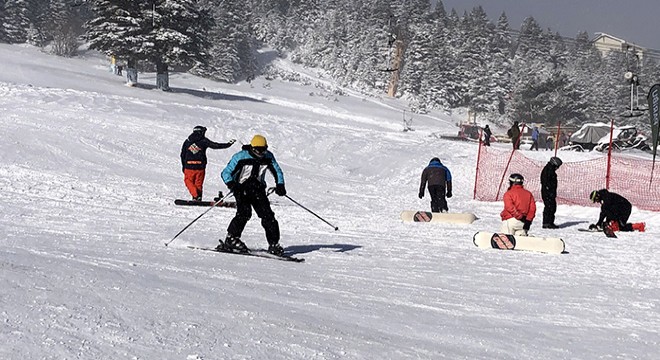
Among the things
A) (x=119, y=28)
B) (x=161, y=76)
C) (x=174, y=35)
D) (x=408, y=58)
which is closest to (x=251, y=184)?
(x=174, y=35)

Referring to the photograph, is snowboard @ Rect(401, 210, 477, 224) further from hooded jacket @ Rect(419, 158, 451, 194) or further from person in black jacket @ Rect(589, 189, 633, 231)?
person in black jacket @ Rect(589, 189, 633, 231)

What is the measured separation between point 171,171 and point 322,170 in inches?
245

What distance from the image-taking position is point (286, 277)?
7754 millimetres

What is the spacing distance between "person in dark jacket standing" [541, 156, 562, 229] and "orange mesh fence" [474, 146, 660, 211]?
4.59m

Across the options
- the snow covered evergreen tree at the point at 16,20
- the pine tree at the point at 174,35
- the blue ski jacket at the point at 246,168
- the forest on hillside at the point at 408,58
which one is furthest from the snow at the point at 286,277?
the snow covered evergreen tree at the point at 16,20

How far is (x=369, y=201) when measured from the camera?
59.1ft

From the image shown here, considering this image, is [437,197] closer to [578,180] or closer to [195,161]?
[195,161]

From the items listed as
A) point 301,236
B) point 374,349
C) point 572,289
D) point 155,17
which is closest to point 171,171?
point 301,236

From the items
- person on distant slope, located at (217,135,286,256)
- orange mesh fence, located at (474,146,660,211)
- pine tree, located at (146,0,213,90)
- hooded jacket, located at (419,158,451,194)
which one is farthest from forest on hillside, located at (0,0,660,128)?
person on distant slope, located at (217,135,286,256)

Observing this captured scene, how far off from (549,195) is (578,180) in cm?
793

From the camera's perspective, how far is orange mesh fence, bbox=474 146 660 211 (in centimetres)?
2051

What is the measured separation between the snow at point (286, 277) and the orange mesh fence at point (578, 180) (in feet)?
7.15

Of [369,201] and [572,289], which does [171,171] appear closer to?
[369,201]

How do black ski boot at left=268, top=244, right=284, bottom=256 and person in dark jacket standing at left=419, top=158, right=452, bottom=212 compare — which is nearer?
black ski boot at left=268, top=244, right=284, bottom=256
